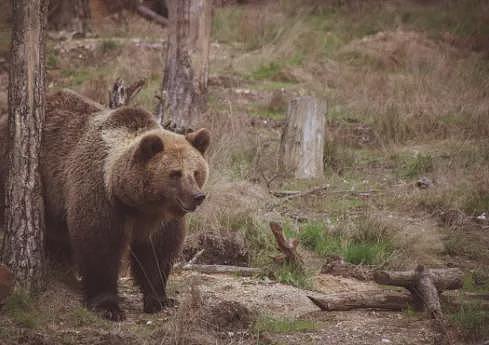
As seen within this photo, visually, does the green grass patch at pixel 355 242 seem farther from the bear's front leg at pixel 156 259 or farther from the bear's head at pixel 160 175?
the bear's head at pixel 160 175

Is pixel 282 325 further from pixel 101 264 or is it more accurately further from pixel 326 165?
pixel 326 165

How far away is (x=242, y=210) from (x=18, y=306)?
2.81 metres

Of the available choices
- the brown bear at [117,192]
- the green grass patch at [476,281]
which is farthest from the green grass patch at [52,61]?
the green grass patch at [476,281]

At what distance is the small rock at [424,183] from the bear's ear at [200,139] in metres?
4.58

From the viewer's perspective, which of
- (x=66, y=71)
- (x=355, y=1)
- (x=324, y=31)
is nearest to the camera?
(x=66, y=71)

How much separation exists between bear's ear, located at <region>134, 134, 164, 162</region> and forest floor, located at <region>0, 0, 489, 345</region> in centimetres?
95

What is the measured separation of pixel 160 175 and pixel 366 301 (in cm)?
185

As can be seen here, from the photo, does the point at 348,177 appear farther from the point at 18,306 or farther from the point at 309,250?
the point at 18,306

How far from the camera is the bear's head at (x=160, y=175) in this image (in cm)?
514

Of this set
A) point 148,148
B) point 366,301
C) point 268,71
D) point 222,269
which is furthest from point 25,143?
point 268,71

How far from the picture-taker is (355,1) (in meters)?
18.6

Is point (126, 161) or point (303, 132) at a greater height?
point (126, 161)

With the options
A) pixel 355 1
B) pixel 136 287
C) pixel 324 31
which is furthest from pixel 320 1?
pixel 136 287

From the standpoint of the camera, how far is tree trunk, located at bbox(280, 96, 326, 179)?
9.84 metres
